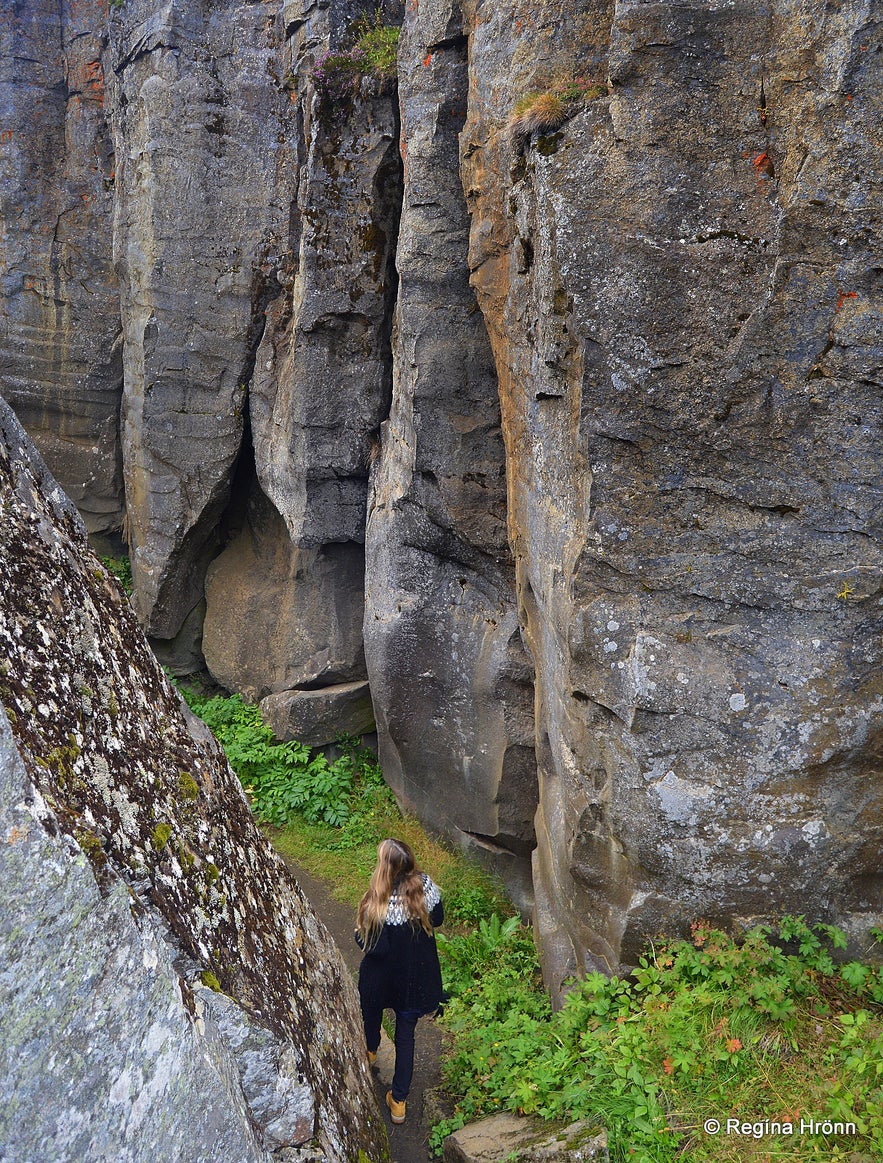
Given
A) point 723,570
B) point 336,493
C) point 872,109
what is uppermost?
point 872,109

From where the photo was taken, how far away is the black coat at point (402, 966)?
15.2ft

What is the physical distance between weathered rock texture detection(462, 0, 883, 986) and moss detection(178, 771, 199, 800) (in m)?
2.53

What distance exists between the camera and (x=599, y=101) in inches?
187

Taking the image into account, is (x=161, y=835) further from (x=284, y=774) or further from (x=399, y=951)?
(x=284, y=774)

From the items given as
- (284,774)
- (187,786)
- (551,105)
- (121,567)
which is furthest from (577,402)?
(121,567)

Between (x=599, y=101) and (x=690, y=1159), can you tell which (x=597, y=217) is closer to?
(x=599, y=101)

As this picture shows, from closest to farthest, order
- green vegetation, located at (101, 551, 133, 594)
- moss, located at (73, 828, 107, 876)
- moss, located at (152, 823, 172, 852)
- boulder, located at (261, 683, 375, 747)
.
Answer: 1. moss, located at (73, 828, 107, 876)
2. moss, located at (152, 823, 172, 852)
3. boulder, located at (261, 683, 375, 747)
4. green vegetation, located at (101, 551, 133, 594)

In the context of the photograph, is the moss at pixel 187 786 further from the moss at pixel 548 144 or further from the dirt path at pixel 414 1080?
the moss at pixel 548 144

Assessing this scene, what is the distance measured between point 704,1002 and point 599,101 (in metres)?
4.61

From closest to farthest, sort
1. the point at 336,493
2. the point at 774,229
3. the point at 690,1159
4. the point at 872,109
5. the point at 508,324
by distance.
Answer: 1. the point at 690,1159
2. the point at 872,109
3. the point at 774,229
4. the point at 508,324
5. the point at 336,493

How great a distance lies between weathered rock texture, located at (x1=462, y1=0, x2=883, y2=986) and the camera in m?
4.38

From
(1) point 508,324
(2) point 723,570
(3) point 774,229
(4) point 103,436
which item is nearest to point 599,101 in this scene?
(3) point 774,229

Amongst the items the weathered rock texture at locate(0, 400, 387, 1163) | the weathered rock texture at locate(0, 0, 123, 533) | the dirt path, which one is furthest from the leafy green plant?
the weathered rock texture at locate(0, 400, 387, 1163)

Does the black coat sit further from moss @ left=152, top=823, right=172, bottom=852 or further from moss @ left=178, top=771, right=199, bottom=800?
moss @ left=152, top=823, right=172, bottom=852
